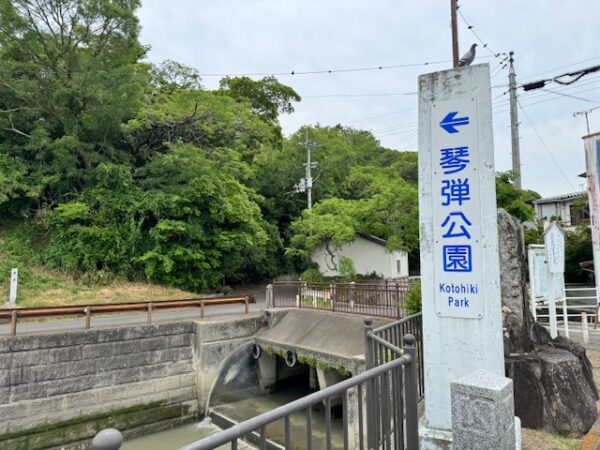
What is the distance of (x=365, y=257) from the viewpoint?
891 inches

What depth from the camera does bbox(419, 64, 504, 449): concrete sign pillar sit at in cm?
331

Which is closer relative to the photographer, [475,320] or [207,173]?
[475,320]

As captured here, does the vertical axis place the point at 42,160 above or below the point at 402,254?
above

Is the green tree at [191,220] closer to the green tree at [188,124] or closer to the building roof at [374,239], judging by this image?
the green tree at [188,124]

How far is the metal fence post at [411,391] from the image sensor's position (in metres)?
2.80

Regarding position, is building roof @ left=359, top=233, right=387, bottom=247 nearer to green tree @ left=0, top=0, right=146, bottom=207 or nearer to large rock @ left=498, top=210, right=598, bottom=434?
green tree @ left=0, top=0, right=146, bottom=207

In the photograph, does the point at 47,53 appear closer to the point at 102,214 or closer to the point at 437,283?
the point at 102,214

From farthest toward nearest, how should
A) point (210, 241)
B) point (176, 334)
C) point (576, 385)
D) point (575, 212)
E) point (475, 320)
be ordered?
1. point (575, 212)
2. point (210, 241)
3. point (176, 334)
4. point (576, 385)
5. point (475, 320)

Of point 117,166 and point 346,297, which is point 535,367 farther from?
point 117,166

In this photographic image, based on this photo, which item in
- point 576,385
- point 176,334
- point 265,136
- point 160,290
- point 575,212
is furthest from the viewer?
point 265,136

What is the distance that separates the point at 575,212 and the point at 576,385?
22724mm

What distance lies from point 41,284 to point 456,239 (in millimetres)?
16655

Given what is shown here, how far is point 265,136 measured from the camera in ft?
79.8

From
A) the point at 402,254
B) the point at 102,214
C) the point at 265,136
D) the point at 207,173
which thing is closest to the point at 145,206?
the point at 102,214
